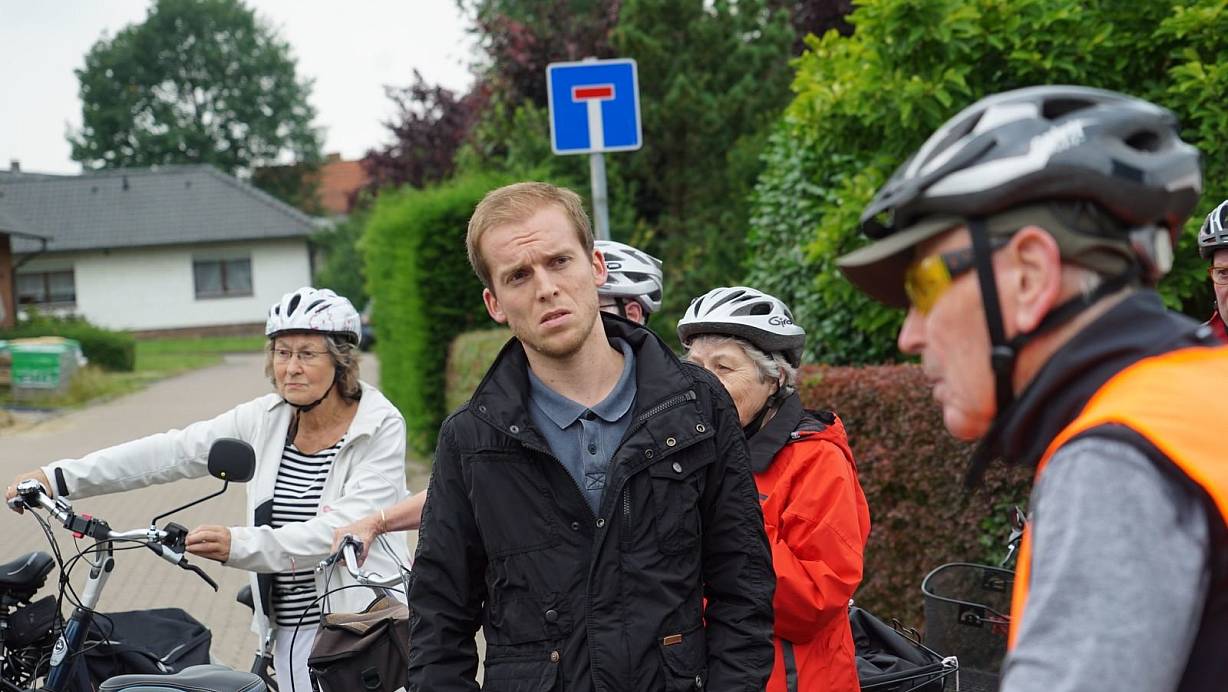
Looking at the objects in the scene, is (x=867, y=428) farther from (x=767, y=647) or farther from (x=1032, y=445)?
(x=1032, y=445)

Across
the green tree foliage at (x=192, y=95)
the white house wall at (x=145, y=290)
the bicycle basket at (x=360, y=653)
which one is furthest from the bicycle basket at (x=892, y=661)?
the green tree foliage at (x=192, y=95)

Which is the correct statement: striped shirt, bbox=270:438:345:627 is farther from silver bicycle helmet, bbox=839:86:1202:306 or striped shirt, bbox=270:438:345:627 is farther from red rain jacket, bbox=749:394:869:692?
silver bicycle helmet, bbox=839:86:1202:306

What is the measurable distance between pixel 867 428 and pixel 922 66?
211 cm

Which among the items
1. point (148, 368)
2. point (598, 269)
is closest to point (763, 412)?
point (598, 269)

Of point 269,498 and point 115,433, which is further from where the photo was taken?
point 115,433

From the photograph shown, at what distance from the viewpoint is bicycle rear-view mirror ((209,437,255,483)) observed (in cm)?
356

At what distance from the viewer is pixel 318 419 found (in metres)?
4.30

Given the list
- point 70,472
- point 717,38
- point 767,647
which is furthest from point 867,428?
point 717,38

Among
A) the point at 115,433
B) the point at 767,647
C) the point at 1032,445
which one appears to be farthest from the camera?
the point at 115,433

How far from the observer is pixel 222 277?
5159 centimetres

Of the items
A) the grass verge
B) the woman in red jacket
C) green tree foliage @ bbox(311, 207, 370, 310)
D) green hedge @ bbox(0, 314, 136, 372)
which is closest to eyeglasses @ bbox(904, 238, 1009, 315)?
the woman in red jacket

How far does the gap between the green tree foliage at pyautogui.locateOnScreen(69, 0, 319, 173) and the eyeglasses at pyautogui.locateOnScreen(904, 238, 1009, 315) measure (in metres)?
75.1

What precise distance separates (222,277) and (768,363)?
5128cm

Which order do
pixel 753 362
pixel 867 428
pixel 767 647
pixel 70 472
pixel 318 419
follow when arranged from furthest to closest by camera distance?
pixel 867 428 → pixel 318 419 → pixel 70 472 → pixel 753 362 → pixel 767 647
